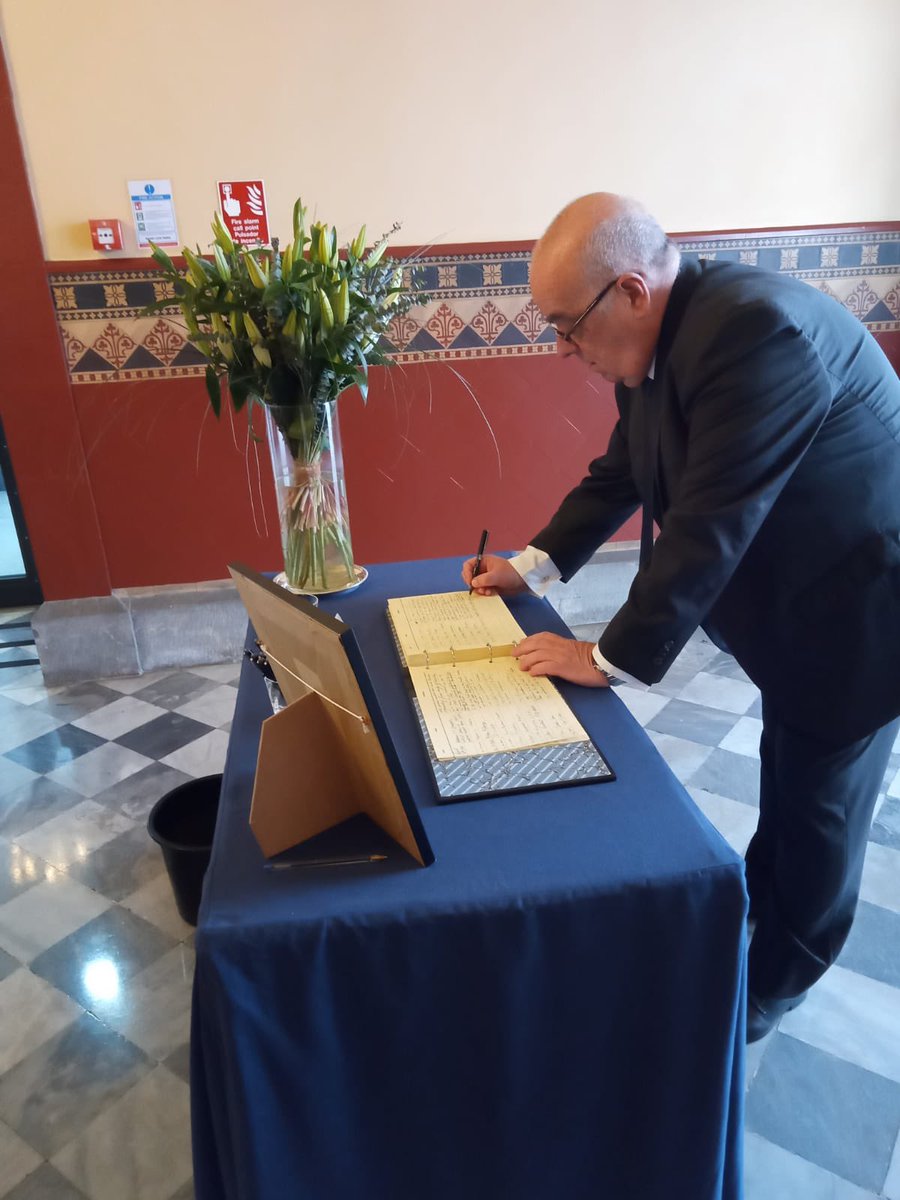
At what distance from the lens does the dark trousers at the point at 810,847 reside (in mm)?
1418

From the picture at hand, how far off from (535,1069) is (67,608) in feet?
8.90

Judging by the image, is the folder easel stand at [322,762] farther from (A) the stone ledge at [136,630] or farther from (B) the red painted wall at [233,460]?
(A) the stone ledge at [136,630]

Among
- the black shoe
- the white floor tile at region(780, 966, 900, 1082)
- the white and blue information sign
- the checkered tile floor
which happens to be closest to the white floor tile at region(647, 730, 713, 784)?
the checkered tile floor

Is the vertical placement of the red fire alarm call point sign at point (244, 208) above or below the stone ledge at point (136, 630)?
above

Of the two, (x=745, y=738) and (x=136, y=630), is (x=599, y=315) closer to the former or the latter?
(x=745, y=738)

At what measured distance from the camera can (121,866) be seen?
216cm

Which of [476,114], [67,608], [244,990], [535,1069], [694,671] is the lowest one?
[694,671]

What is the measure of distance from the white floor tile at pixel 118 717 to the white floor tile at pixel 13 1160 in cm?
142

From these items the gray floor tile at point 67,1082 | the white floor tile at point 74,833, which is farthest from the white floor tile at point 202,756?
the gray floor tile at point 67,1082

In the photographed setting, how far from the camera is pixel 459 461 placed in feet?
10.4

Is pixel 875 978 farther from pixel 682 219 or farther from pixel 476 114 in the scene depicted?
pixel 476 114

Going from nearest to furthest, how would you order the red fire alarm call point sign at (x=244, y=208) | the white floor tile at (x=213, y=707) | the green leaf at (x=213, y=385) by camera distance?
the green leaf at (x=213, y=385)
the red fire alarm call point sign at (x=244, y=208)
the white floor tile at (x=213, y=707)

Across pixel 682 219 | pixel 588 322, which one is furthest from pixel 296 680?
pixel 682 219

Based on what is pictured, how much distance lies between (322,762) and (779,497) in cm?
81
